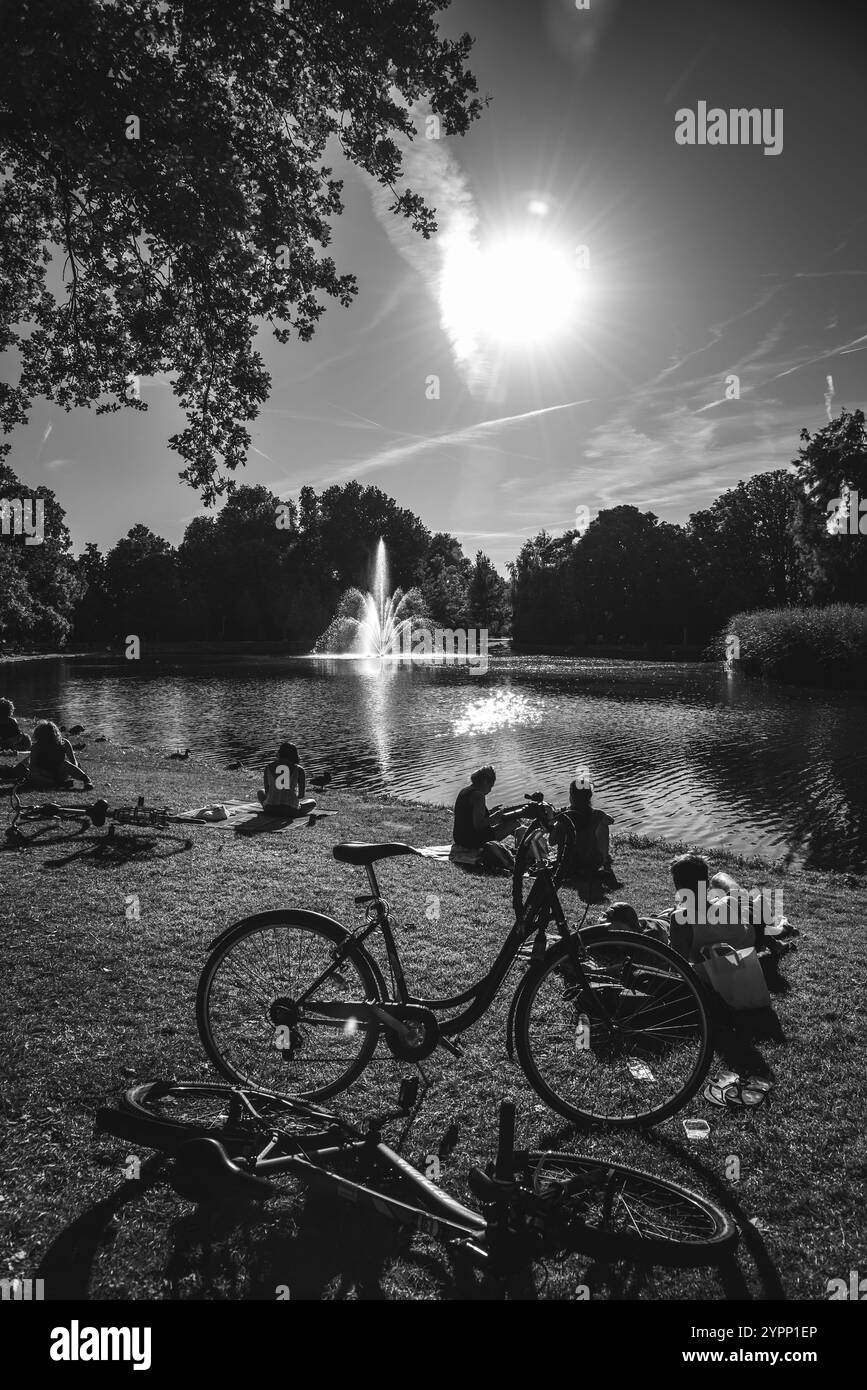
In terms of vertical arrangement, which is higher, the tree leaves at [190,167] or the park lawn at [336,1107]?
the tree leaves at [190,167]

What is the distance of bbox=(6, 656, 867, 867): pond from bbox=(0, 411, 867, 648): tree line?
37458 millimetres

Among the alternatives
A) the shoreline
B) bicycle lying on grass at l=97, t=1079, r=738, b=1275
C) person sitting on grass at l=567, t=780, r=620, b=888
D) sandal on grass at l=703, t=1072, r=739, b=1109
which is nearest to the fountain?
the shoreline

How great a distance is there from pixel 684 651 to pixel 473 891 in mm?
87299

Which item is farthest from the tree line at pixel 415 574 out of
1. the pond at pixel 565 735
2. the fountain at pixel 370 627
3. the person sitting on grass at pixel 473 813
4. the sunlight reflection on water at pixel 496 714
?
the person sitting on grass at pixel 473 813

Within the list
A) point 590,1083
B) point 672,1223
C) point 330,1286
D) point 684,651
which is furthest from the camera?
point 684,651

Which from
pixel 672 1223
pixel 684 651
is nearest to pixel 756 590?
pixel 684 651

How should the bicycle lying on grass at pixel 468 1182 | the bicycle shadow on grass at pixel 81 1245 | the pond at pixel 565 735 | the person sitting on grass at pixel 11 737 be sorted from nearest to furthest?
the bicycle shadow on grass at pixel 81 1245
the bicycle lying on grass at pixel 468 1182
the pond at pixel 565 735
the person sitting on grass at pixel 11 737

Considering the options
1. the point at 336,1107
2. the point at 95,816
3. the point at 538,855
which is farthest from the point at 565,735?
the point at 336,1107

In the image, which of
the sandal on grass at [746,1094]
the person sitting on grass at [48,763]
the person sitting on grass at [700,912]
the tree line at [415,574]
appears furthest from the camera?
the tree line at [415,574]

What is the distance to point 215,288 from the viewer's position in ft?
35.1

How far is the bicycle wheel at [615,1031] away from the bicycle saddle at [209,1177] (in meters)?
1.56

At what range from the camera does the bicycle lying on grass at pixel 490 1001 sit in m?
4.20

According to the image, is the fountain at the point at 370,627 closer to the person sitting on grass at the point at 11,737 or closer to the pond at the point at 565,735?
the pond at the point at 565,735
